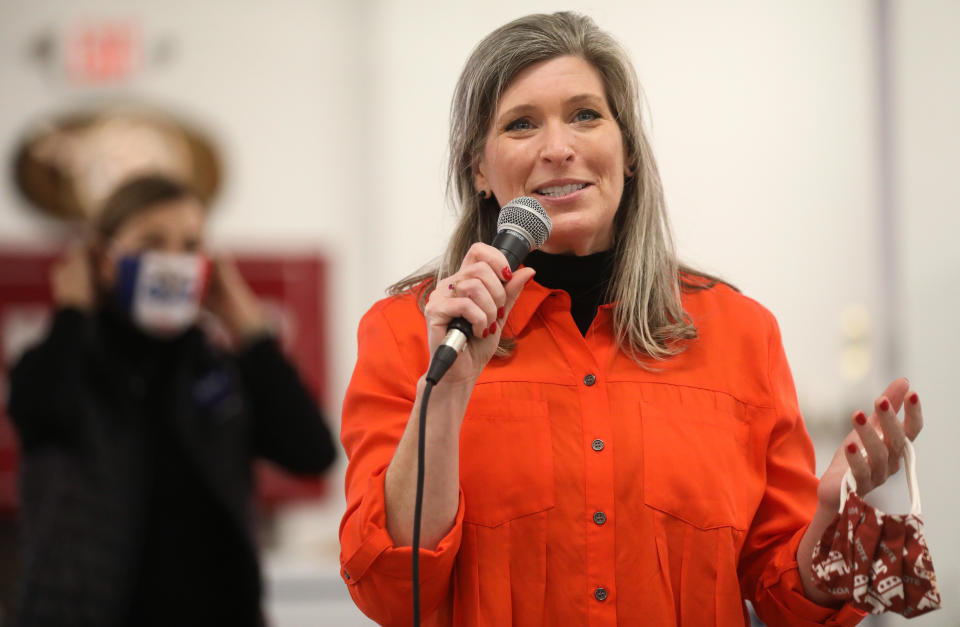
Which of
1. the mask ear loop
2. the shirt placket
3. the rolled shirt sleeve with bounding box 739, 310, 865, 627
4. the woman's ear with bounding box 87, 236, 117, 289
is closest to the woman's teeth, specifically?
the shirt placket

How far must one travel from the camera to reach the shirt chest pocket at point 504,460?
1133 mm

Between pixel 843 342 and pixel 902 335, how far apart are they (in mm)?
188

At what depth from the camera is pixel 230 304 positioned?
8.75 ft

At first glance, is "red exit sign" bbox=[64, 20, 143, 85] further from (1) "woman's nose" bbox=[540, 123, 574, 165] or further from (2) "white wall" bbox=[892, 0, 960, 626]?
(1) "woman's nose" bbox=[540, 123, 574, 165]

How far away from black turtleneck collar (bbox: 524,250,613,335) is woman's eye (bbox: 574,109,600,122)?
18cm

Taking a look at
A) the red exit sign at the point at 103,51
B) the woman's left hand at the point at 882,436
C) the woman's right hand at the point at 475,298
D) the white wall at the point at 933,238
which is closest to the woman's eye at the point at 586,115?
the woman's right hand at the point at 475,298

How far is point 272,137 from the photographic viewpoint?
3.99m

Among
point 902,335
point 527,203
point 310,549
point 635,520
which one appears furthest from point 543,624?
point 310,549

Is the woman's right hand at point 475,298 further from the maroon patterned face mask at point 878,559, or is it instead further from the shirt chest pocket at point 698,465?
the maroon patterned face mask at point 878,559

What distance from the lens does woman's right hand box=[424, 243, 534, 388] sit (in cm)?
101

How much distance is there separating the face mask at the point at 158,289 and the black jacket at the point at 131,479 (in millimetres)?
45

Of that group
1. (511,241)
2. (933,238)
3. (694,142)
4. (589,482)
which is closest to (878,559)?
(589,482)

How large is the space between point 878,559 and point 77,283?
2.14m

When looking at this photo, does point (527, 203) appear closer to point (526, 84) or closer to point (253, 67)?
point (526, 84)
